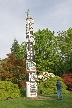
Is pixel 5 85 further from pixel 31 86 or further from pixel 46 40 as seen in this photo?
pixel 46 40

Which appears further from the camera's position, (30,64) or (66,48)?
(66,48)

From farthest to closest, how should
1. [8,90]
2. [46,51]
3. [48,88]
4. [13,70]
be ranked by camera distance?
[46,51] < [48,88] < [13,70] < [8,90]

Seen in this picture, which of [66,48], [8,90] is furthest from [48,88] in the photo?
[66,48]

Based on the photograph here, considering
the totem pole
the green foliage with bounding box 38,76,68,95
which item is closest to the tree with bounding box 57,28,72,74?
the green foliage with bounding box 38,76,68,95

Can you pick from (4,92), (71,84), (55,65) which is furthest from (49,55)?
(4,92)

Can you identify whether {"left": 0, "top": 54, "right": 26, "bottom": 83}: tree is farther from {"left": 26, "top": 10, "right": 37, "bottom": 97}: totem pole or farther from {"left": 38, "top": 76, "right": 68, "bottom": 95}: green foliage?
{"left": 38, "top": 76, "right": 68, "bottom": 95}: green foliage

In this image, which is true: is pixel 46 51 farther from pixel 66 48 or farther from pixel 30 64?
pixel 30 64

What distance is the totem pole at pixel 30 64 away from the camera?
909 inches

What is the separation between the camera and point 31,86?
2314 cm

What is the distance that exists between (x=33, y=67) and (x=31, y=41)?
8.26 feet

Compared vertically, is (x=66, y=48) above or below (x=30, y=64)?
above

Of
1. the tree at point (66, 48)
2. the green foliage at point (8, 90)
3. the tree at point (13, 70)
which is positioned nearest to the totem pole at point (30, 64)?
the green foliage at point (8, 90)

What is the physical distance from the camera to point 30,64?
23609 mm

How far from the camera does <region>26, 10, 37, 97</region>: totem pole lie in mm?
23094
